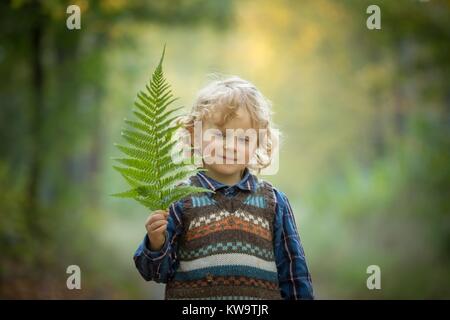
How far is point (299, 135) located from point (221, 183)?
1543 cm

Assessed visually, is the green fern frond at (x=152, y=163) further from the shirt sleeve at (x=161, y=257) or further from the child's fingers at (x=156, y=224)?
the shirt sleeve at (x=161, y=257)

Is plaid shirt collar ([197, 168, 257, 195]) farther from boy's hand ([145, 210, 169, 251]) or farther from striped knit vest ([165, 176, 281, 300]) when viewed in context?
boy's hand ([145, 210, 169, 251])

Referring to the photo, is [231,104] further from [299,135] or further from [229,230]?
[299,135]

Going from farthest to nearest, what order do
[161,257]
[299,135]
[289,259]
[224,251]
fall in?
1. [299,135]
2. [289,259]
3. [224,251]
4. [161,257]

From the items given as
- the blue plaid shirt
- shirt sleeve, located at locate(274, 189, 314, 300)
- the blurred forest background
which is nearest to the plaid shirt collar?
the blue plaid shirt

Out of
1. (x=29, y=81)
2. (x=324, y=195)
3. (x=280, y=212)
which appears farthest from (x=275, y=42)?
(x=280, y=212)

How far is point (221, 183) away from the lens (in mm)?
3035

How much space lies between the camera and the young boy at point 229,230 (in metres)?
2.87

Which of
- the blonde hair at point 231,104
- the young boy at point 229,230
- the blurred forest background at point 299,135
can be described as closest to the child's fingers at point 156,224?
the young boy at point 229,230

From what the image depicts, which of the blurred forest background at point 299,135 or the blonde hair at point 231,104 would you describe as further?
→ the blurred forest background at point 299,135

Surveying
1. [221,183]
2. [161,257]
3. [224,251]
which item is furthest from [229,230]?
[161,257]

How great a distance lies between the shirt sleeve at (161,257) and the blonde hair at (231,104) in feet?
1.73
